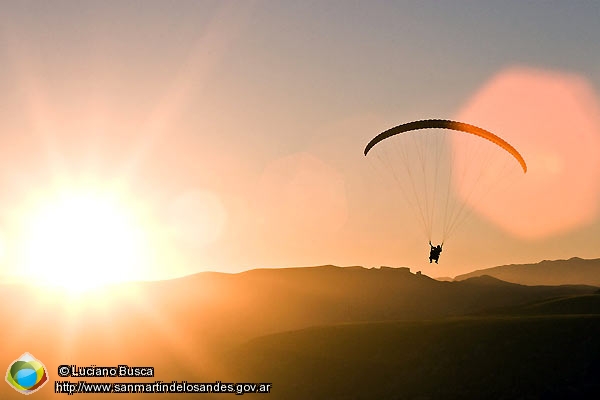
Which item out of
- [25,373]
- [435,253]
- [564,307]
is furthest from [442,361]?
[25,373]

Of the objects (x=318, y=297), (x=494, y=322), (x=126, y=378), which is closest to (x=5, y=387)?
(x=126, y=378)

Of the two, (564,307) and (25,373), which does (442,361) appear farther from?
(25,373)

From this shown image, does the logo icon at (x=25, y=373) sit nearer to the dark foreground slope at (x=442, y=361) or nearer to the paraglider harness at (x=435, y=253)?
the dark foreground slope at (x=442, y=361)

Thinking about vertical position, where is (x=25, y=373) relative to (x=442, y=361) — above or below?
above

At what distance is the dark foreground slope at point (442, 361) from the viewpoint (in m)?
36.8

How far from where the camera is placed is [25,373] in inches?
1802

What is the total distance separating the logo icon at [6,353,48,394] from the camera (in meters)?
42.8

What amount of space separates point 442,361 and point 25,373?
36074 millimetres

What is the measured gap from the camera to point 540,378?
36.5m

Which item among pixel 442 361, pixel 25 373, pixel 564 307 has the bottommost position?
pixel 442 361

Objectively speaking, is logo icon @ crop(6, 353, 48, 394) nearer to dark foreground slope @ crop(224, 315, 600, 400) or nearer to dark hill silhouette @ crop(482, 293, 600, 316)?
dark foreground slope @ crop(224, 315, 600, 400)

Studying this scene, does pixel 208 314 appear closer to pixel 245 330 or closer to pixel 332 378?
pixel 245 330

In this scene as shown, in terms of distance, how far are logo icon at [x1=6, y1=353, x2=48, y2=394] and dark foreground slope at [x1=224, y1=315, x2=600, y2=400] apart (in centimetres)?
2051

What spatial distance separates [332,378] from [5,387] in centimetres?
8240
